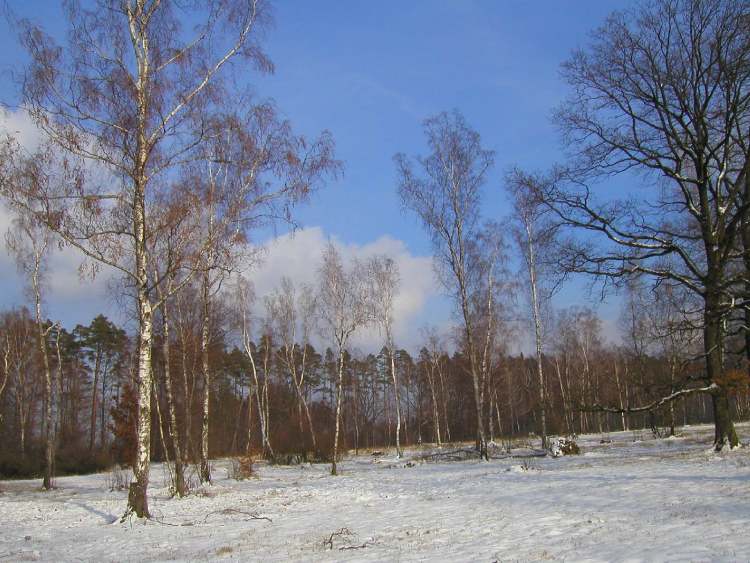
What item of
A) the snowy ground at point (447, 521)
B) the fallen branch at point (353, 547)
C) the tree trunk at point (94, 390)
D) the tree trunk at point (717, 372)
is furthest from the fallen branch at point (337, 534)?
the tree trunk at point (94, 390)

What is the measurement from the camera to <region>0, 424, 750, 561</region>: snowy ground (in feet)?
21.8

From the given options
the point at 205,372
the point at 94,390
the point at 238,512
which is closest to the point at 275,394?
the point at 94,390

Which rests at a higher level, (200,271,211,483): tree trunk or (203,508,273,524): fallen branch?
(200,271,211,483): tree trunk

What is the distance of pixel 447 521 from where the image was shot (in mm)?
9055

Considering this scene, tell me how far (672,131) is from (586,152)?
2169 mm

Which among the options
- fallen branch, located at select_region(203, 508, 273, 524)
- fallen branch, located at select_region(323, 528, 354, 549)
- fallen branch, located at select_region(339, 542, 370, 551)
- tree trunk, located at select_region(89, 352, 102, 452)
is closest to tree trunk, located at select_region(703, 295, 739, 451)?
fallen branch, located at select_region(323, 528, 354, 549)

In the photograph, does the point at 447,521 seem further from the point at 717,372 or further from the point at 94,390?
the point at 94,390

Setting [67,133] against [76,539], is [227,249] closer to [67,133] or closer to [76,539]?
[67,133]

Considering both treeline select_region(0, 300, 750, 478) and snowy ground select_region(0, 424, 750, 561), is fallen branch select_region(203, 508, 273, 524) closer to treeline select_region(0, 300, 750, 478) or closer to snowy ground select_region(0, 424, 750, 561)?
snowy ground select_region(0, 424, 750, 561)

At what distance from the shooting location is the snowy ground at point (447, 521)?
664 cm

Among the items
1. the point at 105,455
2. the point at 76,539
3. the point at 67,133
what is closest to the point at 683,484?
the point at 76,539

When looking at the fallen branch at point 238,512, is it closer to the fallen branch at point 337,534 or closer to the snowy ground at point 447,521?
the snowy ground at point 447,521

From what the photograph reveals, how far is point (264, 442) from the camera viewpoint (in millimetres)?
31891

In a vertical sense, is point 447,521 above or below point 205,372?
below
